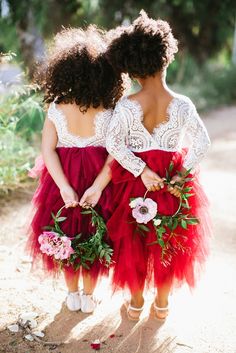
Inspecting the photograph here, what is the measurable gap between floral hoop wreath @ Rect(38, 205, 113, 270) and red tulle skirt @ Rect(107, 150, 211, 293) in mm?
66

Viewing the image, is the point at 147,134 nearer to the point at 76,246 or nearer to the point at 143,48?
the point at 143,48

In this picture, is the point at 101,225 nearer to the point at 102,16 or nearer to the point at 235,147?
the point at 235,147

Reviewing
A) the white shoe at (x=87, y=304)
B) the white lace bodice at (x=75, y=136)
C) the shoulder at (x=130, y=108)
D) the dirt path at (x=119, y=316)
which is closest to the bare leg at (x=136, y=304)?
the dirt path at (x=119, y=316)

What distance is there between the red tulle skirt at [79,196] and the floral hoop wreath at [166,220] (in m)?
0.21

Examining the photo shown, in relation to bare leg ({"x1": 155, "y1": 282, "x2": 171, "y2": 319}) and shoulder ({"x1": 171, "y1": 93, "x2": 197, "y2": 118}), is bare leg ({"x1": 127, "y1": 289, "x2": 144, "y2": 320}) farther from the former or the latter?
shoulder ({"x1": 171, "y1": 93, "x2": 197, "y2": 118})

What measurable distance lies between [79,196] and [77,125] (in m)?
0.39

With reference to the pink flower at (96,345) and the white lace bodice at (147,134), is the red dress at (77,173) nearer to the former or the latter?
the white lace bodice at (147,134)

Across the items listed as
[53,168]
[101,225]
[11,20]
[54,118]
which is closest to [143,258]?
[101,225]

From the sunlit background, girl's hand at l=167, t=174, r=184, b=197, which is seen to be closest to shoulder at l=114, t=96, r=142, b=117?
girl's hand at l=167, t=174, r=184, b=197

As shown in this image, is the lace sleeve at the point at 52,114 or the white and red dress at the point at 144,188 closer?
the white and red dress at the point at 144,188

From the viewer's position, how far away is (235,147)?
7.35m

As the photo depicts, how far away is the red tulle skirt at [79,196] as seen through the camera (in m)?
2.57

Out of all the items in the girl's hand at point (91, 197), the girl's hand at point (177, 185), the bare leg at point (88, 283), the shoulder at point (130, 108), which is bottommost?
the bare leg at point (88, 283)

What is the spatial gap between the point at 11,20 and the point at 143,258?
6.44 m
